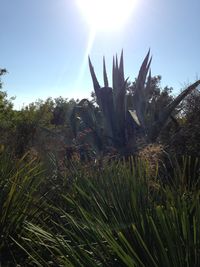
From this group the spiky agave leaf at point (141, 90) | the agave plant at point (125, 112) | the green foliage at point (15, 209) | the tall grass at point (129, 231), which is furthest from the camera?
the spiky agave leaf at point (141, 90)

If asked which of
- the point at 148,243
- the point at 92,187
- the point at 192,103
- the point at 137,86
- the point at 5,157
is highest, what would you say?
the point at 137,86

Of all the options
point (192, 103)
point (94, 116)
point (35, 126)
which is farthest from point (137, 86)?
point (35, 126)

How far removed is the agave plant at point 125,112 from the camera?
11883 mm

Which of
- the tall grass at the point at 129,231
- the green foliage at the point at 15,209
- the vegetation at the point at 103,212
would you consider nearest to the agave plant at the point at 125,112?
the vegetation at the point at 103,212

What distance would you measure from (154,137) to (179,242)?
9.53 meters

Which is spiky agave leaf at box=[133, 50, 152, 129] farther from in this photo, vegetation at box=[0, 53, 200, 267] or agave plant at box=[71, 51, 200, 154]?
vegetation at box=[0, 53, 200, 267]

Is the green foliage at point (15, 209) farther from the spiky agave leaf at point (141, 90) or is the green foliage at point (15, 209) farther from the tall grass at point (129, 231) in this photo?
the spiky agave leaf at point (141, 90)

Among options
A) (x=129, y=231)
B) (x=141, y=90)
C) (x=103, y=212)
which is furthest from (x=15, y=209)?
(x=141, y=90)

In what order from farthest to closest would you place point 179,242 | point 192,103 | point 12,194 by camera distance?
point 192,103, point 12,194, point 179,242

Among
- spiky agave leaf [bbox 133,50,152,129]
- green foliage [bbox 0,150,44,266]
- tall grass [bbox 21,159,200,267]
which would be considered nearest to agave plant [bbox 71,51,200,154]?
spiky agave leaf [bbox 133,50,152,129]

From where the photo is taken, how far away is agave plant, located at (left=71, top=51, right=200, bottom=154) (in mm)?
11883

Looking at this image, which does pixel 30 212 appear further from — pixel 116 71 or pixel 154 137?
pixel 116 71

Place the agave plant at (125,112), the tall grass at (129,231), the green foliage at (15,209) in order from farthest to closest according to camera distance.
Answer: the agave plant at (125,112) → the green foliage at (15,209) → the tall grass at (129,231)

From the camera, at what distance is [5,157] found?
4930mm
